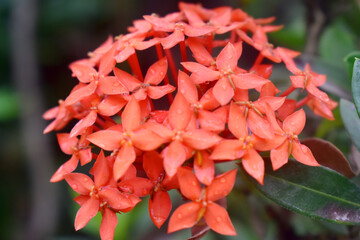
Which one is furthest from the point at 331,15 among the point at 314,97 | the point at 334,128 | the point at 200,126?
the point at 200,126

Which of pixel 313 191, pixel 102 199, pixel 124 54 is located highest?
pixel 124 54

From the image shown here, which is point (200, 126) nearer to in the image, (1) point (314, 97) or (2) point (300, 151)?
(2) point (300, 151)

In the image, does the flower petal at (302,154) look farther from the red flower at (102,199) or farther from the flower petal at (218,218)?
the red flower at (102,199)

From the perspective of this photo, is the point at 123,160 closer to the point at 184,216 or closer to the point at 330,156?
the point at 184,216

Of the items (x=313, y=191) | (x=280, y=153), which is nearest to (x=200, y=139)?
(x=280, y=153)

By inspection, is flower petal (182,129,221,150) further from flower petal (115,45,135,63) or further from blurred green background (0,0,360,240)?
blurred green background (0,0,360,240)

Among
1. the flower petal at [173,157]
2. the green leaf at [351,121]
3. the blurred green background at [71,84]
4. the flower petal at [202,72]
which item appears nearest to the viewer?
the flower petal at [173,157]

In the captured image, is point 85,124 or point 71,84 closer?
point 85,124

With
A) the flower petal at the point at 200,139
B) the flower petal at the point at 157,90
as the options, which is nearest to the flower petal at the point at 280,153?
the flower petal at the point at 200,139
